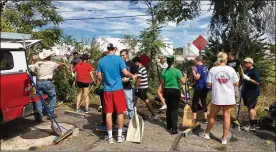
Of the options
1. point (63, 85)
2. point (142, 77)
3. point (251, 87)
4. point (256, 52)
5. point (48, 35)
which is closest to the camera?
point (251, 87)

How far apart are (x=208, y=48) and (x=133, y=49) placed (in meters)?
3.73

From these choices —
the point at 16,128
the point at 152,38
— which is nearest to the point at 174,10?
the point at 152,38

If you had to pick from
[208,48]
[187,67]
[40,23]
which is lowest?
[187,67]

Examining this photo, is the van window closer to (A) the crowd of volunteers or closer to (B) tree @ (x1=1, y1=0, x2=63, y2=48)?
(A) the crowd of volunteers

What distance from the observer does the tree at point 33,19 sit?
952 centimetres

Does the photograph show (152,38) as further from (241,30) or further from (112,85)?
(112,85)

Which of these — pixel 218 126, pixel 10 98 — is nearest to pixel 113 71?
pixel 10 98

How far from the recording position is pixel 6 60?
5.28 meters

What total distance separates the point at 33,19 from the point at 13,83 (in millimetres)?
5360

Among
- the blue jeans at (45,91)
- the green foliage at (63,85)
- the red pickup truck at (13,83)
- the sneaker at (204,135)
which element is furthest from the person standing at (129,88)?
the green foliage at (63,85)

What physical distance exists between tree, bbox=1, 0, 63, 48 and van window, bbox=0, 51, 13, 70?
4494 millimetres

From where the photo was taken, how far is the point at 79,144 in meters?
5.36

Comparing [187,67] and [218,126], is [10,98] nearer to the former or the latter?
[218,126]

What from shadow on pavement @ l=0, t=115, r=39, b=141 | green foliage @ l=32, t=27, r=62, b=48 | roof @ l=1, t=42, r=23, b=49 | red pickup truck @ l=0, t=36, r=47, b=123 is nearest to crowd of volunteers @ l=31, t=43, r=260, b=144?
shadow on pavement @ l=0, t=115, r=39, b=141
